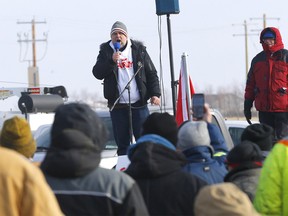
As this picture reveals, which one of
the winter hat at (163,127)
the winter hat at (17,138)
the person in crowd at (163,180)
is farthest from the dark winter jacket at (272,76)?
the person in crowd at (163,180)

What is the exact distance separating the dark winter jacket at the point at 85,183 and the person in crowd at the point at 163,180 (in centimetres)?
46

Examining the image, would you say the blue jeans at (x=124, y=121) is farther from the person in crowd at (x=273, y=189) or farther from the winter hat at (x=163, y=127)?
the person in crowd at (x=273, y=189)

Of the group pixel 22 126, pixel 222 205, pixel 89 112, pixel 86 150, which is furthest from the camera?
pixel 22 126

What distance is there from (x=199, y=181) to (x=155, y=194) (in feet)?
0.89

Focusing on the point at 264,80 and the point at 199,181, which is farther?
the point at 264,80

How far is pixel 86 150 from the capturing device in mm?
4902

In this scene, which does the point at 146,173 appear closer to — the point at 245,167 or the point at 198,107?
the point at 245,167

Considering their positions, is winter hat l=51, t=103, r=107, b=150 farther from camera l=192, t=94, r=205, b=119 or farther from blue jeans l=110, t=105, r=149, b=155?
blue jeans l=110, t=105, r=149, b=155

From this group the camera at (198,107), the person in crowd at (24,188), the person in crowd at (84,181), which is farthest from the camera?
the camera at (198,107)

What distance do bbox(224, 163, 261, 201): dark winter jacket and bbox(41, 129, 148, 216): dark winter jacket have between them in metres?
1.17

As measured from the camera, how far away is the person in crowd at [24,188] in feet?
13.5

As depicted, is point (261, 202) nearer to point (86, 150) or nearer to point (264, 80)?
point (86, 150)

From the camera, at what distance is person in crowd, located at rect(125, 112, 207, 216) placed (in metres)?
5.38

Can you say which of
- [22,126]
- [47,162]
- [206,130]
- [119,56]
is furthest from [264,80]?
[47,162]
